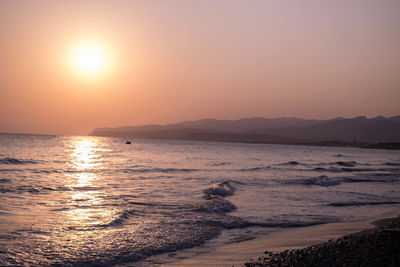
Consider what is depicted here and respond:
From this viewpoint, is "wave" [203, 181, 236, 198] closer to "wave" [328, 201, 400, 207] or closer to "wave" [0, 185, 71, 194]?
"wave" [328, 201, 400, 207]

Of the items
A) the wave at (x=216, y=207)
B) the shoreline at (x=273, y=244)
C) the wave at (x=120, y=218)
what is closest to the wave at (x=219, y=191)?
the wave at (x=216, y=207)

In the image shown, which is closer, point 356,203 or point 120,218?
point 120,218

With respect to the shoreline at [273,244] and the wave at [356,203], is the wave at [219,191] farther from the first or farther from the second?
the shoreline at [273,244]

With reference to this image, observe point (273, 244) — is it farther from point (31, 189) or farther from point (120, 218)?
point (31, 189)

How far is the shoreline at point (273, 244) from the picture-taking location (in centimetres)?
665

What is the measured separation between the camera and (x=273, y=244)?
7891 mm

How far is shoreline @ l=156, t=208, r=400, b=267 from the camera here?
665cm

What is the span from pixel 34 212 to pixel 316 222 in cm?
956

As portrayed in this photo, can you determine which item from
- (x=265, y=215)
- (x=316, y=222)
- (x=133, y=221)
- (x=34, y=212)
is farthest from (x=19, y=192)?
(x=316, y=222)

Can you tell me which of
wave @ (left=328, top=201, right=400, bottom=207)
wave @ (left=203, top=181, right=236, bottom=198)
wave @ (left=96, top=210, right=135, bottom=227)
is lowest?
wave @ (left=328, top=201, right=400, bottom=207)

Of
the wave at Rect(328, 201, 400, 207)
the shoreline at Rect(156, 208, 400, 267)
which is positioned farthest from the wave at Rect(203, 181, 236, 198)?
the shoreline at Rect(156, 208, 400, 267)

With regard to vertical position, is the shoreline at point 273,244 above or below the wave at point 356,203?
above

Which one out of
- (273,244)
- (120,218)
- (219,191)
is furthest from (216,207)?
(273,244)

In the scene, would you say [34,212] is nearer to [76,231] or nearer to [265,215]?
[76,231]
